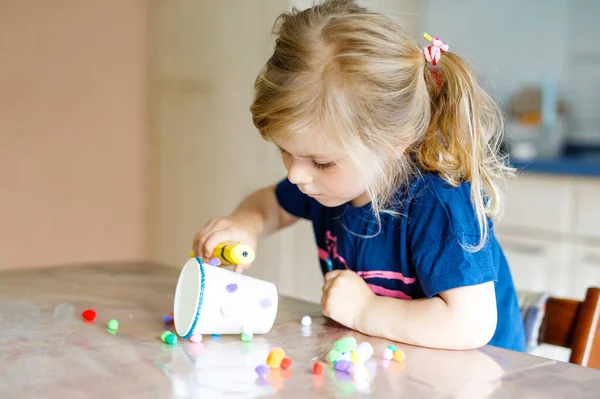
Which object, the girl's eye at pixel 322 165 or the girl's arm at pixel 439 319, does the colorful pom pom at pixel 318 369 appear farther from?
the girl's eye at pixel 322 165

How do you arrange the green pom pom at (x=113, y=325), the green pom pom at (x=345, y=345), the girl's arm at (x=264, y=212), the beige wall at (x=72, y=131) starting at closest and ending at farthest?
the green pom pom at (x=345, y=345) < the green pom pom at (x=113, y=325) < the girl's arm at (x=264, y=212) < the beige wall at (x=72, y=131)

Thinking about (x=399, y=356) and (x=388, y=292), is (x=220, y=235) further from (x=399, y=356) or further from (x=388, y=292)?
(x=399, y=356)

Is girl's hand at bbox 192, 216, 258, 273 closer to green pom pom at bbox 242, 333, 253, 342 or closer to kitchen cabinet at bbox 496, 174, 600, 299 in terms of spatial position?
green pom pom at bbox 242, 333, 253, 342

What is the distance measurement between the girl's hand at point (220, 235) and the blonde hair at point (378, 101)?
203mm

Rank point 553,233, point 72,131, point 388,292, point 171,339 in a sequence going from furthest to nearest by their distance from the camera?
1. point 72,131
2. point 553,233
3. point 388,292
4. point 171,339

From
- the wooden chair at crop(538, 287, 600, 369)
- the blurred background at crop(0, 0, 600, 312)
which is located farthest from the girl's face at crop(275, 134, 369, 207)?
the blurred background at crop(0, 0, 600, 312)

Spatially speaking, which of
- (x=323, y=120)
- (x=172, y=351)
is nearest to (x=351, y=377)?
(x=172, y=351)

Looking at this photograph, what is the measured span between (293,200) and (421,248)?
1.23 feet

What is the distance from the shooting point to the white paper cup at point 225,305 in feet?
2.90

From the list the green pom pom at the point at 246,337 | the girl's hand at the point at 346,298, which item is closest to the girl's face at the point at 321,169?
the girl's hand at the point at 346,298

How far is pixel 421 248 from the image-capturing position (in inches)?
39.2

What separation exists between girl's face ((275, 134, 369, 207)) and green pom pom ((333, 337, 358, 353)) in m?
0.24

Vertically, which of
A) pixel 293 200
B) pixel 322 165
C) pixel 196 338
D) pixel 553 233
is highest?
pixel 322 165

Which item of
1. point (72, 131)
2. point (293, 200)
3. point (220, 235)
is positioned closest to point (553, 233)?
point (293, 200)
